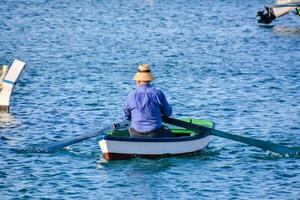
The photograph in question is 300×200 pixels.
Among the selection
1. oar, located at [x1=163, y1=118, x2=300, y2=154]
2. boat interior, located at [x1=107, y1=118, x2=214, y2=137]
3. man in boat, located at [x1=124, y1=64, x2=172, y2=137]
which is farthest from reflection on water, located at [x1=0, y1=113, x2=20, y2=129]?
oar, located at [x1=163, y1=118, x2=300, y2=154]

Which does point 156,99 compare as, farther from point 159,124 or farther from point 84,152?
point 84,152

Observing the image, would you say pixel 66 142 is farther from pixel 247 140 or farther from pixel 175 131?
pixel 247 140

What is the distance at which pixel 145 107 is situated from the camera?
2539 centimetres

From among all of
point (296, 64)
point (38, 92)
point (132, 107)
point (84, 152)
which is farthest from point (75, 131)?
point (296, 64)

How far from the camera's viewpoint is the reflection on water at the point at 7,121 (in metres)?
31.2

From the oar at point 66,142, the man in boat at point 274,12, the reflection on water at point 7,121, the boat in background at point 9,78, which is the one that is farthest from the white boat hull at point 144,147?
the man in boat at point 274,12

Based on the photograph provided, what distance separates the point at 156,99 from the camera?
25.5 m

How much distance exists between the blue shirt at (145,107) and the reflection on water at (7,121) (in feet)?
21.4

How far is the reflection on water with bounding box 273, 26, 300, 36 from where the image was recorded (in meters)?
62.6

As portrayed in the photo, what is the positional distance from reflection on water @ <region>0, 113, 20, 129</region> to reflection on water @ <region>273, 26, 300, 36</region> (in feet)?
105

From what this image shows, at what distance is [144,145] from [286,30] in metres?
40.9

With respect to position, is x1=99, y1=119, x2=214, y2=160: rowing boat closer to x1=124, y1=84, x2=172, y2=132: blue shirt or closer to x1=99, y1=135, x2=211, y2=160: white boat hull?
x1=99, y1=135, x2=211, y2=160: white boat hull

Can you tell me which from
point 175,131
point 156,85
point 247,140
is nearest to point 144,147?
point 175,131

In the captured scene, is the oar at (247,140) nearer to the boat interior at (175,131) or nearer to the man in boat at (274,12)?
the boat interior at (175,131)
